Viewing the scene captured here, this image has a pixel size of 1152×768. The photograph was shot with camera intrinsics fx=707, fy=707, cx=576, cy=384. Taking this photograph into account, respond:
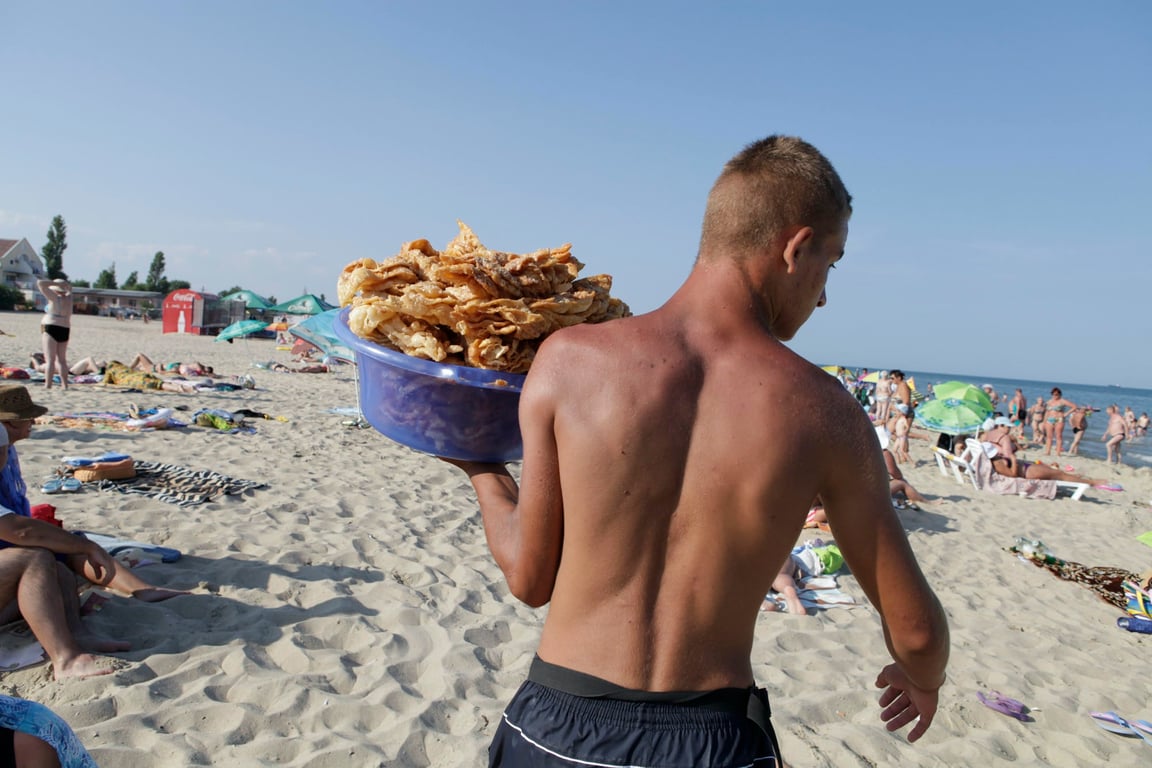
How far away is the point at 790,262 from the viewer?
4.42ft

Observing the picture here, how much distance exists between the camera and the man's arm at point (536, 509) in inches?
52.6

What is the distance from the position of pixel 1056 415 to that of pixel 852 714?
2021cm

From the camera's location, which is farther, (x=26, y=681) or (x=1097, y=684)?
(x=1097, y=684)

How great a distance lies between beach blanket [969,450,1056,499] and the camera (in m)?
11.5

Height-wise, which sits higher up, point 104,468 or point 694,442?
point 694,442

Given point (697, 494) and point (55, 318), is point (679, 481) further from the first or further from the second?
point (55, 318)

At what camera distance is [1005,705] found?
13.1 feet

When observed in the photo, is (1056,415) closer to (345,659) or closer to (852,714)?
(852,714)

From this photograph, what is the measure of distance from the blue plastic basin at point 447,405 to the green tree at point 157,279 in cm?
7895

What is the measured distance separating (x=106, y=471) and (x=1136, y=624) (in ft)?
28.0

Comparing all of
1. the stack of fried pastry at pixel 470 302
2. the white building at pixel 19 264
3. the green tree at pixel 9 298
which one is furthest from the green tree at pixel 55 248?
the stack of fried pastry at pixel 470 302

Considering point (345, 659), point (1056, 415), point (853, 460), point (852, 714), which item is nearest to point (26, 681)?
point (345, 659)

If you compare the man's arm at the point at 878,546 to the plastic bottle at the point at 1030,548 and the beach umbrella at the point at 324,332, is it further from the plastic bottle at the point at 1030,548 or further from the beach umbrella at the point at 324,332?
the plastic bottle at the point at 1030,548

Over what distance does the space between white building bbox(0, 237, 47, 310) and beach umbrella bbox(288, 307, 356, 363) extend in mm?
59578
